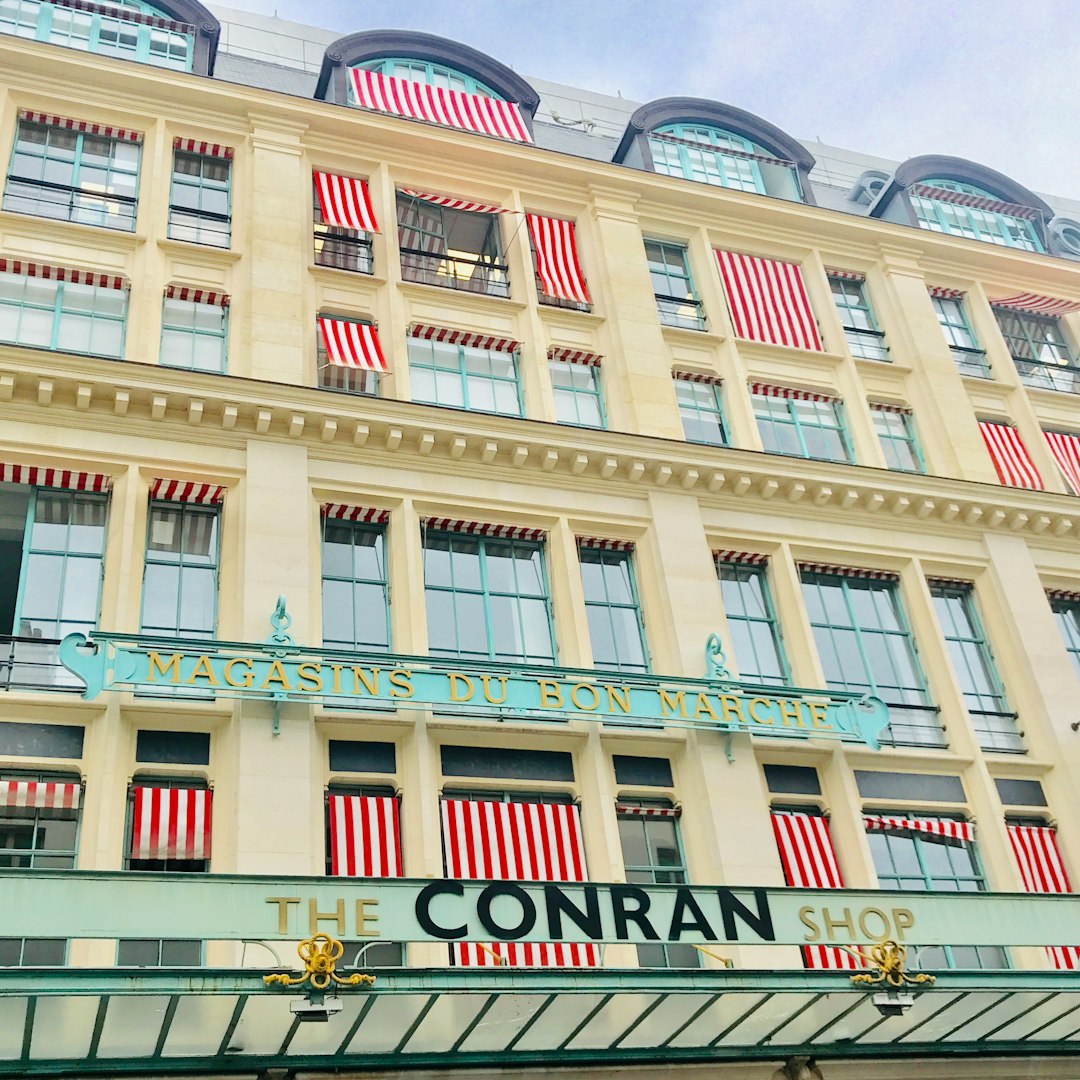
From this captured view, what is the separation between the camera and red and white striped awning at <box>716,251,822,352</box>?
29.3 meters

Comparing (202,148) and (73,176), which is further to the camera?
(202,148)

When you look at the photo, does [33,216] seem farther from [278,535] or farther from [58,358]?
[278,535]

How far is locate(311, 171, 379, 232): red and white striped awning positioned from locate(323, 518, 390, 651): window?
297 inches

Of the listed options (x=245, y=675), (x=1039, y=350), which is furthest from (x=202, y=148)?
(x=1039, y=350)

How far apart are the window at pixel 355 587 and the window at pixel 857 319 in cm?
1377

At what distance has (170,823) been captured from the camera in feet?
60.8

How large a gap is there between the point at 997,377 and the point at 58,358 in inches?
876

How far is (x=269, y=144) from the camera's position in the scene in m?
27.2

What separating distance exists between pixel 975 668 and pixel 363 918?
50.4ft

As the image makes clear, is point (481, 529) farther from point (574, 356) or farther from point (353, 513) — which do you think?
point (574, 356)

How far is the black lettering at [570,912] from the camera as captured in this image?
16.2 meters

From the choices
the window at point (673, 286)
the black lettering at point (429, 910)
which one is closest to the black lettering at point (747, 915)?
the black lettering at point (429, 910)

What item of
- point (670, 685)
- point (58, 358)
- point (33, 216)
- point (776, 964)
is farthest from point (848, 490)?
point (33, 216)

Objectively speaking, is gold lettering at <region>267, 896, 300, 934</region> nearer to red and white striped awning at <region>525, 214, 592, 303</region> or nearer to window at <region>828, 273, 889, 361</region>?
red and white striped awning at <region>525, 214, 592, 303</region>
